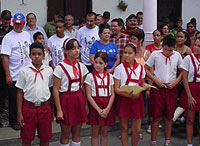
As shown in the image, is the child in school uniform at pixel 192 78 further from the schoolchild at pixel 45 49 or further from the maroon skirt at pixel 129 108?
the schoolchild at pixel 45 49

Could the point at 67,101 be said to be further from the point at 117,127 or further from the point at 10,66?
the point at 117,127

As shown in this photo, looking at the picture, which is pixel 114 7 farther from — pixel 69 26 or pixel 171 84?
pixel 171 84

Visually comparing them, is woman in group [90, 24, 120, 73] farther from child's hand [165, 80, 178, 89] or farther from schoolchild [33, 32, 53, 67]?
child's hand [165, 80, 178, 89]

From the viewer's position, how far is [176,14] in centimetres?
1040

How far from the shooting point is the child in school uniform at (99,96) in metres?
4.05

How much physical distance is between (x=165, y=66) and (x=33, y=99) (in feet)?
6.49

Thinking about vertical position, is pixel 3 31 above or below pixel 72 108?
above

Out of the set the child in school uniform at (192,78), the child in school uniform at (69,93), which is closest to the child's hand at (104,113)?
the child in school uniform at (69,93)

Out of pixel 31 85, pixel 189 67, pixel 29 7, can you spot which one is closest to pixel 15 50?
pixel 31 85

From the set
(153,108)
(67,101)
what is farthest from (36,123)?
(153,108)

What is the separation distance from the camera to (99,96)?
160 inches

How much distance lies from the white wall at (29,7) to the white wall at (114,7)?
1435 millimetres

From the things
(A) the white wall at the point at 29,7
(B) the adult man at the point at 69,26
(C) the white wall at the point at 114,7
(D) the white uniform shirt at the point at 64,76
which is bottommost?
(D) the white uniform shirt at the point at 64,76

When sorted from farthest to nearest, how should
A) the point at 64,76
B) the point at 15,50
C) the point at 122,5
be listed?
the point at 122,5
the point at 15,50
the point at 64,76
